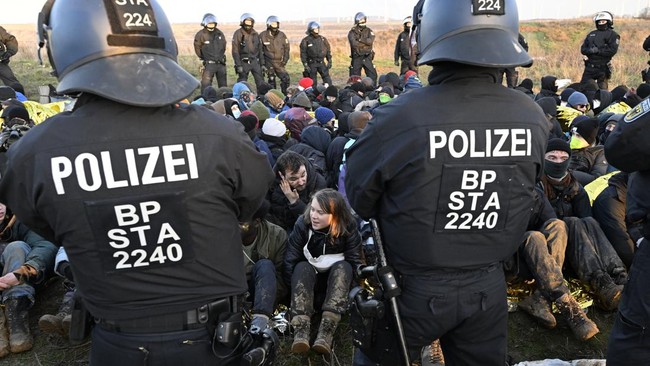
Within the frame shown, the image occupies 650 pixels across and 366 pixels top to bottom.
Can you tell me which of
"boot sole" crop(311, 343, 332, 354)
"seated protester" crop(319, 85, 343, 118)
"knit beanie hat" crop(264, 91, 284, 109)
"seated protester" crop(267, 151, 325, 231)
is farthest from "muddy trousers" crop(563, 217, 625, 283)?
"knit beanie hat" crop(264, 91, 284, 109)

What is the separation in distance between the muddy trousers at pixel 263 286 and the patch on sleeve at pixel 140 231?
5.38ft

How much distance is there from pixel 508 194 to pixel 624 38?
104ft

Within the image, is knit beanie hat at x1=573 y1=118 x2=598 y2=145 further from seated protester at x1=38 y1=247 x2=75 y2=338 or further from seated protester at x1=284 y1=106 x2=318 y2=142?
seated protester at x1=38 y1=247 x2=75 y2=338

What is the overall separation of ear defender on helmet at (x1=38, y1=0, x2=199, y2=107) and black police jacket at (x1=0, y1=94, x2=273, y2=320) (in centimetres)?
7

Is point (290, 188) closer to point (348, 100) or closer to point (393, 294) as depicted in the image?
point (393, 294)

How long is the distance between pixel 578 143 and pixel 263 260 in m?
3.94

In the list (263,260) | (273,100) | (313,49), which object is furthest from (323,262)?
(313,49)

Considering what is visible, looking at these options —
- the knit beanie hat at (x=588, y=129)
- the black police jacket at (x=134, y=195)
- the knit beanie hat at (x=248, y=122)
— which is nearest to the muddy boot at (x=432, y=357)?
the black police jacket at (x=134, y=195)

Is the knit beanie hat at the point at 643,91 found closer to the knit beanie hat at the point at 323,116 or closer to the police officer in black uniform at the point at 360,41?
the knit beanie hat at the point at 323,116

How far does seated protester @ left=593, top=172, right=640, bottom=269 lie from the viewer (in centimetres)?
384

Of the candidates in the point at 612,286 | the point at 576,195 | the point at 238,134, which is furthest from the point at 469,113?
the point at 576,195

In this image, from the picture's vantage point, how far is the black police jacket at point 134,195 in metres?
1.73

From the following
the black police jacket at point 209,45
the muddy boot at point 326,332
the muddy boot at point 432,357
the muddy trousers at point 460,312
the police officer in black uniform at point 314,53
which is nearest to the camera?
the muddy trousers at point 460,312

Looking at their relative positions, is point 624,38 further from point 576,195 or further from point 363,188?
point 363,188
